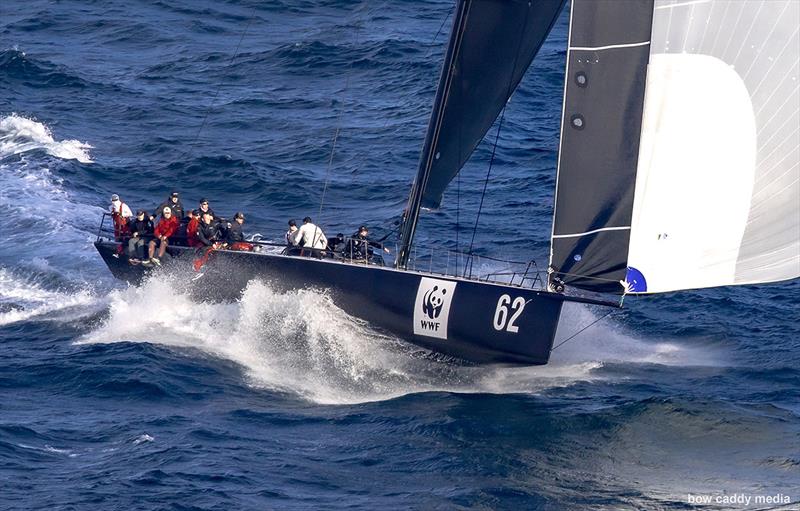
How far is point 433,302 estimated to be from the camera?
67.6ft

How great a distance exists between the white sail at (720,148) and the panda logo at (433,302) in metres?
3.36

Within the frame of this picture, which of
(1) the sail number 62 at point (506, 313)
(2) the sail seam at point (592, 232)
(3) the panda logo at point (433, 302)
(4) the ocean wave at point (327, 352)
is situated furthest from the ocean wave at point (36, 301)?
(2) the sail seam at point (592, 232)

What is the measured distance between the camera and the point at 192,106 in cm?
3500

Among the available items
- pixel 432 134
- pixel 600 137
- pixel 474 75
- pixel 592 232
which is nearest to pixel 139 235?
pixel 432 134

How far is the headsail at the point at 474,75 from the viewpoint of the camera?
20.2 m

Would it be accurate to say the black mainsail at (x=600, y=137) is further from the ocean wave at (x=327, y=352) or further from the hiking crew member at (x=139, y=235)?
the hiking crew member at (x=139, y=235)

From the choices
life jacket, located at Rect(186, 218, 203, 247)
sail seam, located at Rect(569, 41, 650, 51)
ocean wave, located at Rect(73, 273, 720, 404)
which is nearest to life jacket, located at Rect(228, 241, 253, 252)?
life jacket, located at Rect(186, 218, 203, 247)

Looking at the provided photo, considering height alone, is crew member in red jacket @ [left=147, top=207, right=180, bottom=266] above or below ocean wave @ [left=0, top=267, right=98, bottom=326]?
above

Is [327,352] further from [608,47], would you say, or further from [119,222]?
[608,47]

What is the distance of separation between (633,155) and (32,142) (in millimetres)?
18449

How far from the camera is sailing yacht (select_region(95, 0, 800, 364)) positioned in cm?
1752

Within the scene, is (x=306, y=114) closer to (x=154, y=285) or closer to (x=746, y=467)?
(x=154, y=285)

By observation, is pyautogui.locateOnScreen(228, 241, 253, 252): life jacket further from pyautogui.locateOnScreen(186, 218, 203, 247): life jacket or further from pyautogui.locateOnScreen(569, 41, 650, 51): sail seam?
pyautogui.locateOnScreen(569, 41, 650, 51): sail seam

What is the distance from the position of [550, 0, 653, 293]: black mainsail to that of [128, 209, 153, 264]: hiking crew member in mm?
8374
